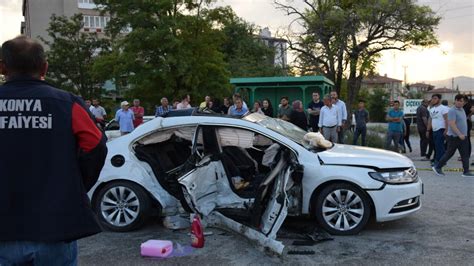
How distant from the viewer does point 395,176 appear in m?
5.35

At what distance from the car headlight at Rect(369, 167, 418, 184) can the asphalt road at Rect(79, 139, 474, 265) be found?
0.64 m

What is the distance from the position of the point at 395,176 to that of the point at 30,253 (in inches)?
169

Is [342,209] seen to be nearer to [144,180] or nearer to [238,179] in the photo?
[238,179]

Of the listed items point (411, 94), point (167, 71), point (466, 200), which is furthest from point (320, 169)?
point (411, 94)

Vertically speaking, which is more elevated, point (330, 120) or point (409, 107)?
point (409, 107)

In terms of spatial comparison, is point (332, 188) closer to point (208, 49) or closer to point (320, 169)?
point (320, 169)

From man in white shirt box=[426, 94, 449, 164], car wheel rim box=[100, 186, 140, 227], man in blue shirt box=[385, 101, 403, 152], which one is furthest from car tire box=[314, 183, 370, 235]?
man in blue shirt box=[385, 101, 403, 152]

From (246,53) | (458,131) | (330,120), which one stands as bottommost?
(458,131)

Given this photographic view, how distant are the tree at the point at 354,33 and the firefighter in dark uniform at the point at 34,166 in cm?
1688

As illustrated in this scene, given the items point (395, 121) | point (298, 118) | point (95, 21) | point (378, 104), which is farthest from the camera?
point (95, 21)

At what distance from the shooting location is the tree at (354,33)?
1750 cm

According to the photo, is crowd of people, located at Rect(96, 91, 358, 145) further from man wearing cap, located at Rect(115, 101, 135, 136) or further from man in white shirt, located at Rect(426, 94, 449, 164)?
man in white shirt, located at Rect(426, 94, 449, 164)

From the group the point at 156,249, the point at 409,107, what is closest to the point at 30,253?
the point at 156,249

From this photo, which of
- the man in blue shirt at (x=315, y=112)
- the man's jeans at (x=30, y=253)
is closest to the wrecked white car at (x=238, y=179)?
the man's jeans at (x=30, y=253)
